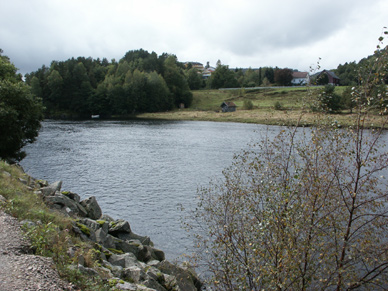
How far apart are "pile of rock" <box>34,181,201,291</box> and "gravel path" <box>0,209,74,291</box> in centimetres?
97

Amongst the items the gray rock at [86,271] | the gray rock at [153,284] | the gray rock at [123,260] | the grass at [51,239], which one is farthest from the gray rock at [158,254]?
the gray rock at [86,271]

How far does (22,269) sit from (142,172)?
30.2 m

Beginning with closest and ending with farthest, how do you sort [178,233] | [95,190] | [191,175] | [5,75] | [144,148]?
[178,233], [95,190], [191,175], [5,75], [144,148]

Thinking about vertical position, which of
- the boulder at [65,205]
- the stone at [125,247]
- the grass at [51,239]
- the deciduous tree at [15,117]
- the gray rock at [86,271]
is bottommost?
the stone at [125,247]

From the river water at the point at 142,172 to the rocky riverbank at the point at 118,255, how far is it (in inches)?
104

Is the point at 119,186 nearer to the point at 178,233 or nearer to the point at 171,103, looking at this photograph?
the point at 178,233

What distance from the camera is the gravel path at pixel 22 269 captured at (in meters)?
7.33

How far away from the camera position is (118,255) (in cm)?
1418

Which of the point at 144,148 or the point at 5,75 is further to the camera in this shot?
the point at 144,148

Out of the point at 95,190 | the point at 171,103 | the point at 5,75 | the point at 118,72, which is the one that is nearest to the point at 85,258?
the point at 95,190

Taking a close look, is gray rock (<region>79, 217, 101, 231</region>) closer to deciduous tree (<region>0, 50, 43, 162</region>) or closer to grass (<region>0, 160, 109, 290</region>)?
grass (<region>0, 160, 109, 290</region>)

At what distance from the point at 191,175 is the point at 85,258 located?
1034 inches

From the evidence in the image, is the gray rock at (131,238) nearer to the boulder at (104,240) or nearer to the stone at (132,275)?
the boulder at (104,240)

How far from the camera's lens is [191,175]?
118 feet
